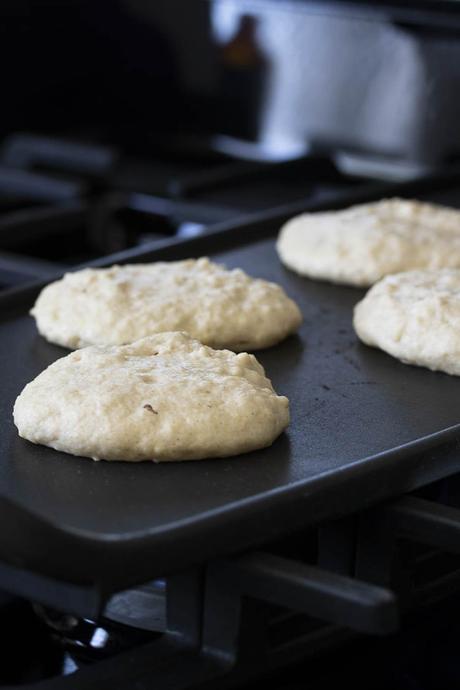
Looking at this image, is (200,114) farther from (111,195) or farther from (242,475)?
(242,475)

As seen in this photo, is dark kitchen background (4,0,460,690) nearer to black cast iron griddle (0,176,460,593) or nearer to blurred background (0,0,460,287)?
blurred background (0,0,460,287)

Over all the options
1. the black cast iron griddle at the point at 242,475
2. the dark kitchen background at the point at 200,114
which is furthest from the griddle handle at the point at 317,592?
the dark kitchen background at the point at 200,114

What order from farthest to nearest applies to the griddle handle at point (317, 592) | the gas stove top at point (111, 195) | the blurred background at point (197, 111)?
1. the blurred background at point (197, 111)
2. the gas stove top at point (111, 195)
3. the griddle handle at point (317, 592)

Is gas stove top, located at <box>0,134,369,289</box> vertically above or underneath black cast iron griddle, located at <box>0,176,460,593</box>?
underneath

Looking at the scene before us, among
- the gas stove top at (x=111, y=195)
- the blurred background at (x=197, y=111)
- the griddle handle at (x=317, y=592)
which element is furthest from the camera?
the blurred background at (x=197, y=111)

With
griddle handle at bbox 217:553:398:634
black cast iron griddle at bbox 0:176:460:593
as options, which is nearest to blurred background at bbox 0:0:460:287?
black cast iron griddle at bbox 0:176:460:593

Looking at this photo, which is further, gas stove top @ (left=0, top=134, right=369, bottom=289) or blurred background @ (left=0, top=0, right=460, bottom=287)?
blurred background @ (left=0, top=0, right=460, bottom=287)

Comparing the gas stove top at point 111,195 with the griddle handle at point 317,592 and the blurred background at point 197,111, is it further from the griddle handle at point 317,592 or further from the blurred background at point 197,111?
the griddle handle at point 317,592

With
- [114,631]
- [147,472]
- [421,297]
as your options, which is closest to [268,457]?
[147,472]
